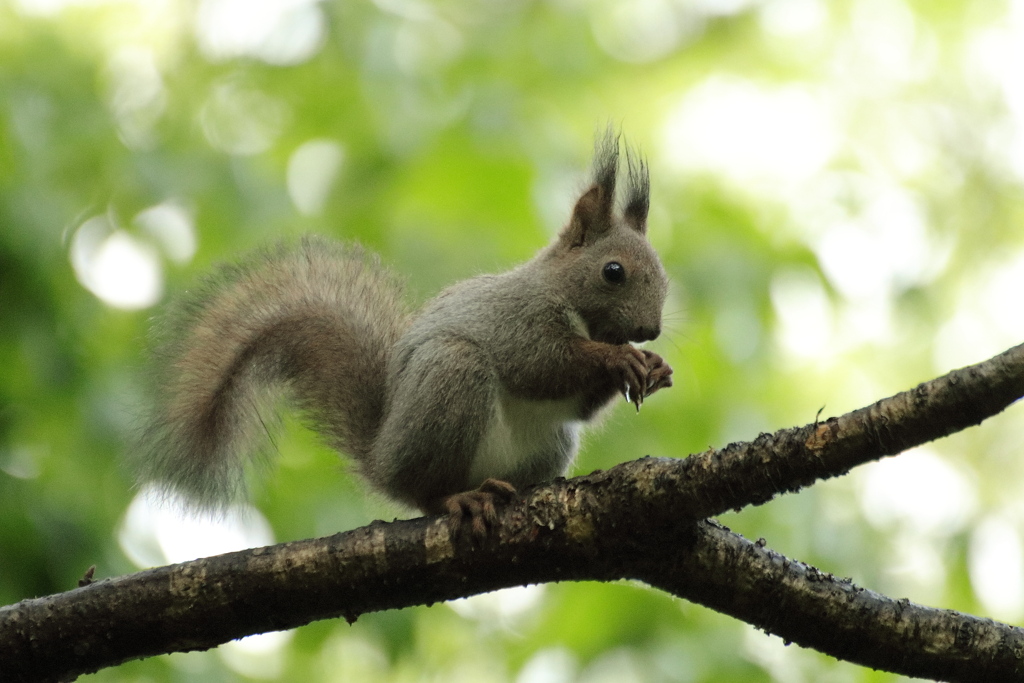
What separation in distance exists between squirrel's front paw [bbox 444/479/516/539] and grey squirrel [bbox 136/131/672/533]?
0.32 meters

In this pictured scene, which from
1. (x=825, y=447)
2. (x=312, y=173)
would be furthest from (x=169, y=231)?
(x=825, y=447)

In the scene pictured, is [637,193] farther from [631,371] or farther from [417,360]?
[417,360]

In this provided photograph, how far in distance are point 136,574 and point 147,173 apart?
1.59 meters

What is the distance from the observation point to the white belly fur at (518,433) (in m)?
3.05

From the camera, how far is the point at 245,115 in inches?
162

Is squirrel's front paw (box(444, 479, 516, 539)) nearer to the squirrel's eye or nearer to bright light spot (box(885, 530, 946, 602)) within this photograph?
the squirrel's eye

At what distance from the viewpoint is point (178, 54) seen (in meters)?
4.37

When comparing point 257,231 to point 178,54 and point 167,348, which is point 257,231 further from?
point 178,54

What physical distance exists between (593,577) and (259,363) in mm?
1516

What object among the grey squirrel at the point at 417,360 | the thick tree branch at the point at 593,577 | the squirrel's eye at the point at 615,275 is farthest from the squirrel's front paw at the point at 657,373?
the thick tree branch at the point at 593,577

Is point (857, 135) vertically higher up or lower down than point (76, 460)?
higher up

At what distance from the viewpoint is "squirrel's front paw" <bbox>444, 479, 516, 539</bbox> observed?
2.52 m

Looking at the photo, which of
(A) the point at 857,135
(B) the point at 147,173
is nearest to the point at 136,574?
(B) the point at 147,173

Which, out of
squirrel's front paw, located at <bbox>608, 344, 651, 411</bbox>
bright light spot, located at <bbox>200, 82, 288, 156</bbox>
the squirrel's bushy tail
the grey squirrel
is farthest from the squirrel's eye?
bright light spot, located at <bbox>200, 82, 288, 156</bbox>
